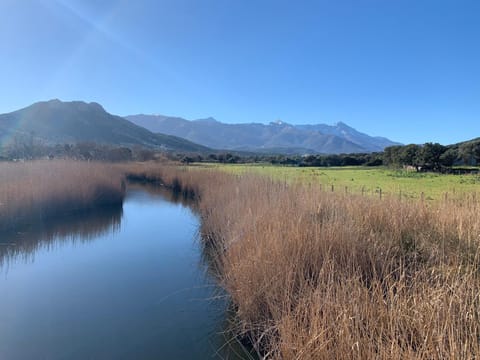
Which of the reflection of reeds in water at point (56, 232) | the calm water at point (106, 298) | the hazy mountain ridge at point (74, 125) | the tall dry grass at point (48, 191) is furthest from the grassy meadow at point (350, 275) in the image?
the hazy mountain ridge at point (74, 125)

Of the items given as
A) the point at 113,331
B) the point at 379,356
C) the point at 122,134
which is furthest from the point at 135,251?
the point at 122,134

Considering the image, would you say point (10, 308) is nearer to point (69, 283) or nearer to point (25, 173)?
point (69, 283)

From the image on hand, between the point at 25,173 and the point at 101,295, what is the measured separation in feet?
33.9

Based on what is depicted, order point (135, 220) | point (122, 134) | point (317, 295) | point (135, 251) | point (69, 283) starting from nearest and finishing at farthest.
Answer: point (317, 295) → point (69, 283) → point (135, 251) → point (135, 220) → point (122, 134)

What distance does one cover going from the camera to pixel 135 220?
12195mm

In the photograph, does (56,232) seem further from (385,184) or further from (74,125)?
(74,125)

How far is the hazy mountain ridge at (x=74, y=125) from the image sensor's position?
76562 millimetres

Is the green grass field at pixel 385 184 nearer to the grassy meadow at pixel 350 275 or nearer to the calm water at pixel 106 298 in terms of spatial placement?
the grassy meadow at pixel 350 275

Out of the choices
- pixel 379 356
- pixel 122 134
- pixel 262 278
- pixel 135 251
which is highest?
pixel 122 134

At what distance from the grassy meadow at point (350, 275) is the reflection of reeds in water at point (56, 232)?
13.3 feet

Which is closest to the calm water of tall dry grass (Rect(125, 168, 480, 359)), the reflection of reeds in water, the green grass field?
the reflection of reeds in water

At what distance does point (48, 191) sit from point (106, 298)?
324 inches

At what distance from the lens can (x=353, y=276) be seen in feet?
9.24

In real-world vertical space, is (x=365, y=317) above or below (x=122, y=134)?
below
